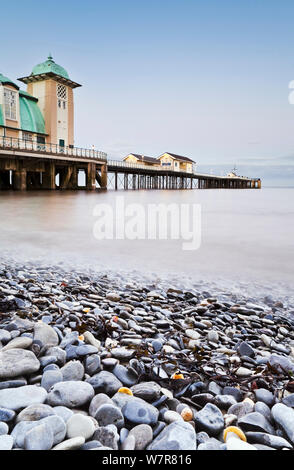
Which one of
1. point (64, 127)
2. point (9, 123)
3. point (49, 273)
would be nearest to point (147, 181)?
point (64, 127)

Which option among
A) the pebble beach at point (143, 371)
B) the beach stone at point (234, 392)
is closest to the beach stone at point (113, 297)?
the pebble beach at point (143, 371)

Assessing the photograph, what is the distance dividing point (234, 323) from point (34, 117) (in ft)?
93.1

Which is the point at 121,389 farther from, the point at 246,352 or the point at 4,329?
the point at 4,329

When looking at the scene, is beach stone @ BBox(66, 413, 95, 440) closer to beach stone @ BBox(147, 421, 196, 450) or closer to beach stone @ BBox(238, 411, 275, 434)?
beach stone @ BBox(147, 421, 196, 450)

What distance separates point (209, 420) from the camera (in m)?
1.33

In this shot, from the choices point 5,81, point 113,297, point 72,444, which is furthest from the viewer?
point 5,81

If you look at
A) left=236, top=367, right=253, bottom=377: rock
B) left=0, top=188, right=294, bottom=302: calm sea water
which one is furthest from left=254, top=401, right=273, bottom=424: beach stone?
left=0, top=188, right=294, bottom=302: calm sea water

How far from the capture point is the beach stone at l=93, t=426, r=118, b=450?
3.98ft

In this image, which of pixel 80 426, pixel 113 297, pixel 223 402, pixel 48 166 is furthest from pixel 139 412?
pixel 48 166

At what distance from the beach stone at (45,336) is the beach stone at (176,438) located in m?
0.84

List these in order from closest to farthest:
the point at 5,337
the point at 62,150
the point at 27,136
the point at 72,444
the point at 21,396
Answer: the point at 72,444, the point at 21,396, the point at 5,337, the point at 27,136, the point at 62,150

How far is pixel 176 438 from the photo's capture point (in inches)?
47.9

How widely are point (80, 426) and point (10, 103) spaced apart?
88.0 feet

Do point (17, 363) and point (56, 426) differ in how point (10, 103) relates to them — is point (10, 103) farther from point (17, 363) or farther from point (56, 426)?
point (56, 426)
